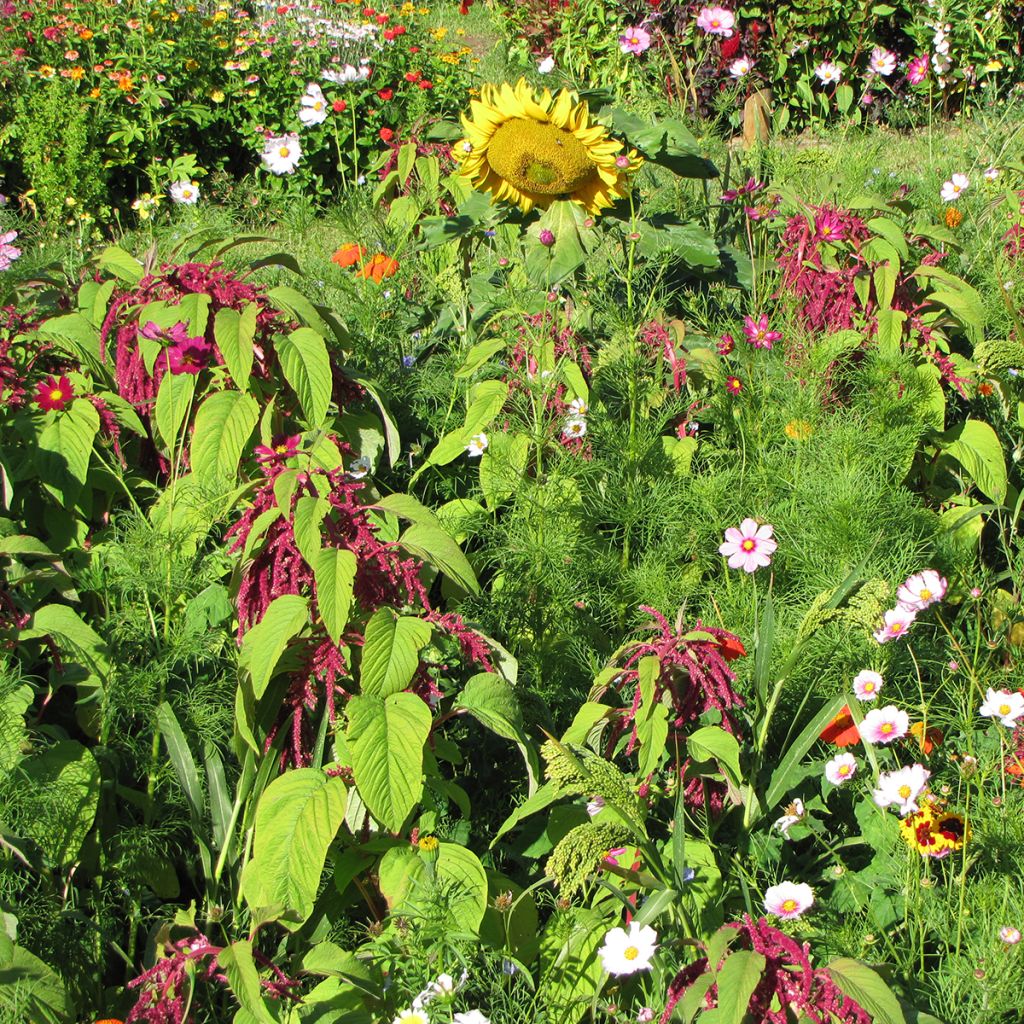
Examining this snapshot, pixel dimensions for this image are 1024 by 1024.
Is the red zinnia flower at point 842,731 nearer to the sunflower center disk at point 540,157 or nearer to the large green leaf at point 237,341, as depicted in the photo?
the large green leaf at point 237,341

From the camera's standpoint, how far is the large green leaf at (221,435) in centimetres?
242

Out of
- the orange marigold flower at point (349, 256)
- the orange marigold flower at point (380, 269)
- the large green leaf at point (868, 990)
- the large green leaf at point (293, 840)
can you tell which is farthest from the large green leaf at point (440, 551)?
the orange marigold flower at point (349, 256)

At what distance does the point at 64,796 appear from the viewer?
198 centimetres

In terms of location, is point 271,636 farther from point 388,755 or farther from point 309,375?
point 309,375

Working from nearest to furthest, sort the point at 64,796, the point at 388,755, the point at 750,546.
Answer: the point at 388,755 < the point at 64,796 < the point at 750,546

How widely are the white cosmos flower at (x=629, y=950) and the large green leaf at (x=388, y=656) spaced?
50 cm

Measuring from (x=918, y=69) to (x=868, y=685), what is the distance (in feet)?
14.6

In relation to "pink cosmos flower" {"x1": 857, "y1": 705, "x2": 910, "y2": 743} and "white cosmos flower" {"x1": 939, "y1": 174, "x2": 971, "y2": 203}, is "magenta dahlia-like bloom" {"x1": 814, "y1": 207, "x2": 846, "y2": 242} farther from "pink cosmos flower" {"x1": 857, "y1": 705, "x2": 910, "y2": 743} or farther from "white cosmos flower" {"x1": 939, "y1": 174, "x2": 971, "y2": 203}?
"pink cosmos flower" {"x1": 857, "y1": 705, "x2": 910, "y2": 743}

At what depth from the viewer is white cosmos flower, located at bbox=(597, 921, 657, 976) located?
5.51ft

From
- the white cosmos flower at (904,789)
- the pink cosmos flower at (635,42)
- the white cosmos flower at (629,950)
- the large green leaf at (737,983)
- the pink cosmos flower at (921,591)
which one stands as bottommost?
the white cosmos flower at (629,950)

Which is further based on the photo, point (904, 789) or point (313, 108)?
point (313, 108)

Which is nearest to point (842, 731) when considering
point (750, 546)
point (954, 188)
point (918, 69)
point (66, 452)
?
point (750, 546)

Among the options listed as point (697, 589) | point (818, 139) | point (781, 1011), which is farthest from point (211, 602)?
point (818, 139)

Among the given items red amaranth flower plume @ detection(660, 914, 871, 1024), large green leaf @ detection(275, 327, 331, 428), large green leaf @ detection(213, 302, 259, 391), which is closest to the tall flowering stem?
red amaranth flower plume @ detection(660, 914, 871, 1024)
